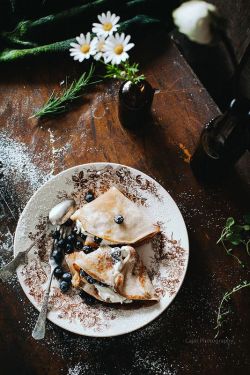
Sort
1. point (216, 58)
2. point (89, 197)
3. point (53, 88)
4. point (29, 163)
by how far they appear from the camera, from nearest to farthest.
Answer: point (89, 197) → point (29, 163) → point (53, 88) → point (216, 58)

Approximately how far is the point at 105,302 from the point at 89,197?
33cm

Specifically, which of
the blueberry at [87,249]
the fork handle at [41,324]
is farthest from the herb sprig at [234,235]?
the fork handle at [41,324]

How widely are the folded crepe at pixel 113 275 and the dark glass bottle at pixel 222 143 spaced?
0.38 metres

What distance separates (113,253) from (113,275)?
65mm

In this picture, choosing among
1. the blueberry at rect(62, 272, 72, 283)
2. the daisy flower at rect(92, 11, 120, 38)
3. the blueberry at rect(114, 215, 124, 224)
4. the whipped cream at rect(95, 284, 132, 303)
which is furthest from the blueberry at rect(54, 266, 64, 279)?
the daisy flower at rect(92, 11, 120, 38)

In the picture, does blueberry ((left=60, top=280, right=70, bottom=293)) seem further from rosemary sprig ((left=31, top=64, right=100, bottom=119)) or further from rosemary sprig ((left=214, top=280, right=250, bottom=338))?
rosemary sprig ((left=31, top=64, right=100, bottom=119))

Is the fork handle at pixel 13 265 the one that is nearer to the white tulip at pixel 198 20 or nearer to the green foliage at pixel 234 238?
the green foliage at pixel 234 238

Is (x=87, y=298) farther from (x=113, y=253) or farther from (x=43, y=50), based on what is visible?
(x=43, y=50)

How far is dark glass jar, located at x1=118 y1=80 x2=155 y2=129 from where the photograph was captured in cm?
125

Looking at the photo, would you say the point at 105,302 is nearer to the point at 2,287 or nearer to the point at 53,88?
the point at 2,287

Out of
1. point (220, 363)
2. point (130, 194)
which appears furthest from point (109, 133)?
point (220, 363)

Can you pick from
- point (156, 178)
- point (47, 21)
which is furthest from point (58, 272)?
point (47, 21)

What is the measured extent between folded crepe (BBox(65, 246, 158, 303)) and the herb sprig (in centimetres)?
30

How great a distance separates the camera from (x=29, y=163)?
1.33 m
